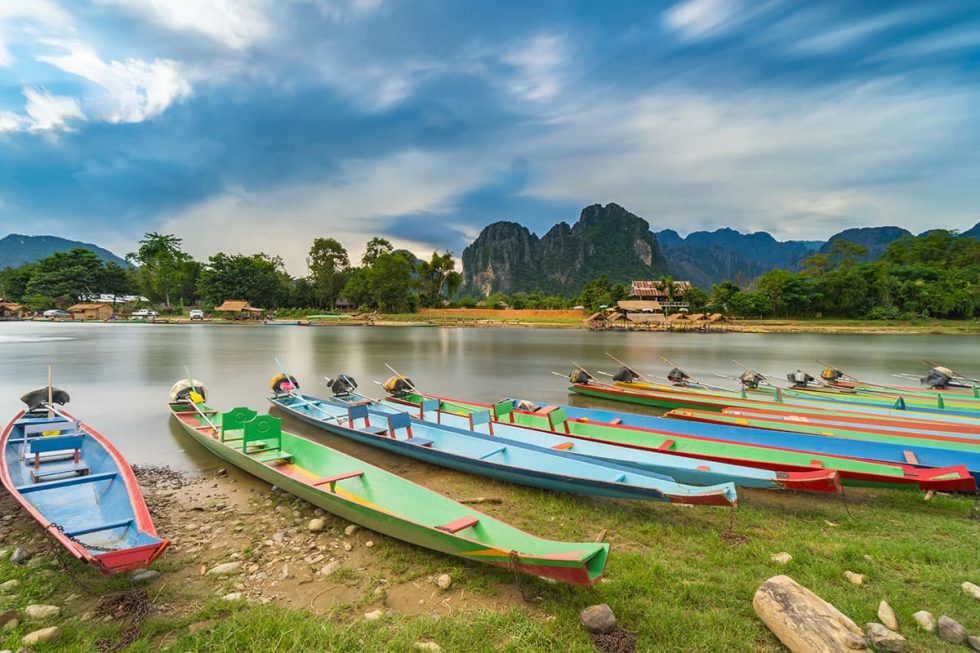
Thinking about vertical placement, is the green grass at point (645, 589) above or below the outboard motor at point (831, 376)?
above

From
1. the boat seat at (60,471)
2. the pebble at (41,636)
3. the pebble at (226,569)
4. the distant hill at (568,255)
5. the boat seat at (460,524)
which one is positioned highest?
the distant hill at (568,255)

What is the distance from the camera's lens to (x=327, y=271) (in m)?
80.5

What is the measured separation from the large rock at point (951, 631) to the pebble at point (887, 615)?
0.26m

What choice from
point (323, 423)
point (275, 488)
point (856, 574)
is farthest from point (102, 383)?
point (856, 574)

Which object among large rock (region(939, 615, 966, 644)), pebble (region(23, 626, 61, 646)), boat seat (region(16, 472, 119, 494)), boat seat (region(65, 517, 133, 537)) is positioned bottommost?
large rock (region(939, 615, 966, 644))

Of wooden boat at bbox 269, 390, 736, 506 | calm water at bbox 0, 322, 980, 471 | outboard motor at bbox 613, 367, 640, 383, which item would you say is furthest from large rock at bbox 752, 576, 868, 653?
outboard motor at bbox 613, 367, 640, 383

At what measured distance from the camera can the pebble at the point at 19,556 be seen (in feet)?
16.1

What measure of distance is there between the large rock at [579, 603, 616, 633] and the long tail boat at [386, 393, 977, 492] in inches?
149

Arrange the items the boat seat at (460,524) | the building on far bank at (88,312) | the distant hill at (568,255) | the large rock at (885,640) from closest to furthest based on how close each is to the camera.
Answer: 1. the large rock at (885,640)
2. the boat seat at (460,524)
3. the building on far bank at (88,312)
4. the distant hill at (568,255)

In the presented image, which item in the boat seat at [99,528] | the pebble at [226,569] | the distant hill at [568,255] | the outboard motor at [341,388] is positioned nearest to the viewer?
the boat seat at [99,528]

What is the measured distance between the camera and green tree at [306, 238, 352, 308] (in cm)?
8019

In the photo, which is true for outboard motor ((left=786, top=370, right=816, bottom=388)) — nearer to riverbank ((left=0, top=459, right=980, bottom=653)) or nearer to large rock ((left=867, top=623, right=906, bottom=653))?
riverbank ((left=0, top=459, right=980, bottom=653))

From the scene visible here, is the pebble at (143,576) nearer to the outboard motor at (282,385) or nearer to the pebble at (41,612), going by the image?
the pebble at (41,612)

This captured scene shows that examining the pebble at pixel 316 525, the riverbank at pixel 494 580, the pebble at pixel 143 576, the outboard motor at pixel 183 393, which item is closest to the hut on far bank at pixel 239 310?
the outboard motor at pixel 183 393
